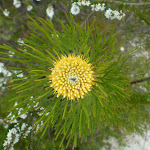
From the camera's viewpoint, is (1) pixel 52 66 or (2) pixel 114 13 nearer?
(1) pixel 52 66

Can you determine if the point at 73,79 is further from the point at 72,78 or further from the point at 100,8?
the point at 100,8

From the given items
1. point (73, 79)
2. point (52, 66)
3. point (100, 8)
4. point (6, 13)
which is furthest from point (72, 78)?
point (6, 13)

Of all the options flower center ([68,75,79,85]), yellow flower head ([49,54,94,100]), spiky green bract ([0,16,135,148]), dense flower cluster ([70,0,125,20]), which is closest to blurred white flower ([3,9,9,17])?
dense flower cluster ([70,0,125,20])

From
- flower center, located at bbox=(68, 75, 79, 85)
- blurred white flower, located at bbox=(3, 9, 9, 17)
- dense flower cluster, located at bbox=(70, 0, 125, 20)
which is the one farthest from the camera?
blurred white flower, located at bbox=(3, 9, 9, 17)

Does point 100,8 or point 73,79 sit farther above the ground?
point 100,8

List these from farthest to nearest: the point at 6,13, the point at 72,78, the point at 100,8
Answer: the point at 6,13 → the point at 100,8 → the point at 72,78

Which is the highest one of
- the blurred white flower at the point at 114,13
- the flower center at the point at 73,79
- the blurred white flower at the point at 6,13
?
the blurred white flower at the point at 6,13

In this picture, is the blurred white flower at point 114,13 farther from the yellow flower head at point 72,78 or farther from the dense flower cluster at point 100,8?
the yellow flower head at point 72,78

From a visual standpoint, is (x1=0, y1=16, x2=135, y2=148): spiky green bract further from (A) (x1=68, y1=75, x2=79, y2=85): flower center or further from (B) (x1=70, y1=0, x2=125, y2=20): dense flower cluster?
(B) (x1=70, y1=0, x2=125, y2=20): dense flower cluster

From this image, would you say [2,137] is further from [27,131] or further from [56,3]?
[56,3]

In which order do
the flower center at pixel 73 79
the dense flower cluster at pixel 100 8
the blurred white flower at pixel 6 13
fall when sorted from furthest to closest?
the blurred white flower at pixel 6 13 < the dense flower cluster at pixel 100 8 < the flower center at pixel 73 79

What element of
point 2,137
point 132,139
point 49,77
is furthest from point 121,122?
point 2,137

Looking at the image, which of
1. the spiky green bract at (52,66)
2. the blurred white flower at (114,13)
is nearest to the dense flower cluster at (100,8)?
the blurred white flower at (114,13)
